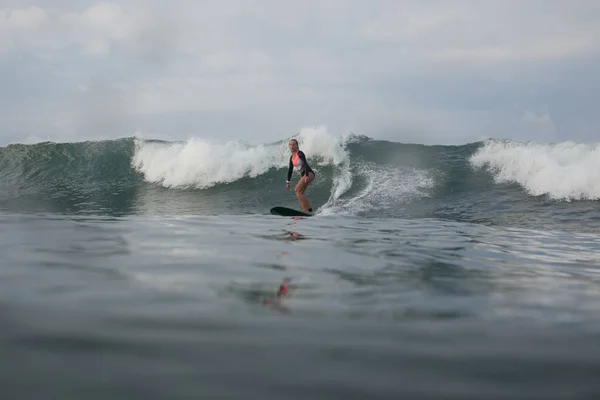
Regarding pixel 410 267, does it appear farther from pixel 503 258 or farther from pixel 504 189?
pixel 504 189

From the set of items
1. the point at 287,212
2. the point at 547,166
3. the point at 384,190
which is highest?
the point at 547,166

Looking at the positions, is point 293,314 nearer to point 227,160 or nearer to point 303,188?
point 303,188

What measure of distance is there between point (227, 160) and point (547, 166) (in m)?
11.5

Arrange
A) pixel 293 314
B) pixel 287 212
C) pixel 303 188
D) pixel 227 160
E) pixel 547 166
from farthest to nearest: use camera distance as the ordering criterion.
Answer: pixel 227 160 < pixel 547 166 < pixel 303 188 < pixel 287 212 < pixel 293 314

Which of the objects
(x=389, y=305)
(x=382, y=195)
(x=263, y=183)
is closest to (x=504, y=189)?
(x=382, y=195)

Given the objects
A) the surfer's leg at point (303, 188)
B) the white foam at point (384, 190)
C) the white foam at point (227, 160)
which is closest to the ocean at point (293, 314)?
the surfer's leg at point (303, 188)

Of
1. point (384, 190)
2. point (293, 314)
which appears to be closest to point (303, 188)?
point (384, 190)

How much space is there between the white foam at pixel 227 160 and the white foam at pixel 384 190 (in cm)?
199

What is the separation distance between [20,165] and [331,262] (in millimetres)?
22651

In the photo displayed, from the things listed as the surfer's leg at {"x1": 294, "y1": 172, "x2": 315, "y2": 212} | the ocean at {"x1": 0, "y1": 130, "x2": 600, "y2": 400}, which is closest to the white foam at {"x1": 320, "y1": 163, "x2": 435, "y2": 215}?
the surfer's leg at {"x1": 294, "y1": 172, "x2": 315, "y2": 212}

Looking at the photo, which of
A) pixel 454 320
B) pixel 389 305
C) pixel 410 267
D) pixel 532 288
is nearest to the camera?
pixel 454 320

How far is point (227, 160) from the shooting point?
2014cm

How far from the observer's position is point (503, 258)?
4.62 meters

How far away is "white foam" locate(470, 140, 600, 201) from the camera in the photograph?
14281 millimetres
